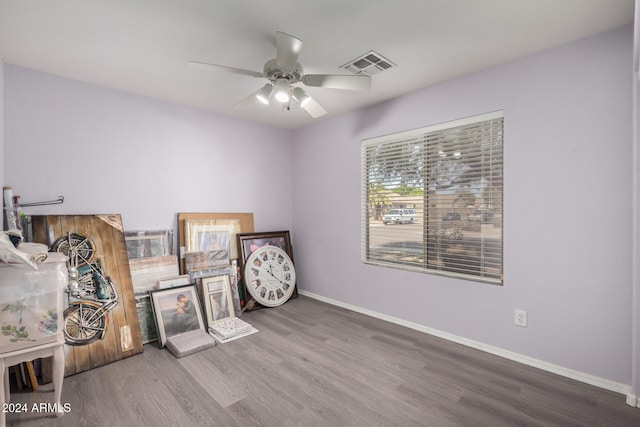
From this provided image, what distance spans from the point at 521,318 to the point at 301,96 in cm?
254

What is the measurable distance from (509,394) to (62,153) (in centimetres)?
414

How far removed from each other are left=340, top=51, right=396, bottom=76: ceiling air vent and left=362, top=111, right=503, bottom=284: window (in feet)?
2.71

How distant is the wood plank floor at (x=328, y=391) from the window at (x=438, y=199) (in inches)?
33.0

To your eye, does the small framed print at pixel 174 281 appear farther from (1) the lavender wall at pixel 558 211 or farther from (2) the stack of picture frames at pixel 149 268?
(1) the lavender wall at pixel 558 211

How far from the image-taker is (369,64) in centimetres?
248

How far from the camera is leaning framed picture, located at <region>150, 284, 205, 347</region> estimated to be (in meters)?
2.79

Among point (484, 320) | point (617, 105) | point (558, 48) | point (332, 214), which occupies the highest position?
point (558, 48)

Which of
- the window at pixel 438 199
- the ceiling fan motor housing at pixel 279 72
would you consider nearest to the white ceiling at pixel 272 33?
the ceiling fan motor housing at pixel 279 72

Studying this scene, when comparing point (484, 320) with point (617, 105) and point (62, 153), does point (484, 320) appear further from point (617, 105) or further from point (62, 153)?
point (62, 153)

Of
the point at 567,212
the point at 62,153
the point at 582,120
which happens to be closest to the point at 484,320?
the point at 567,212

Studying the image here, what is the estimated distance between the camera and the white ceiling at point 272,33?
1.79 m

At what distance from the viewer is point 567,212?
2203mm

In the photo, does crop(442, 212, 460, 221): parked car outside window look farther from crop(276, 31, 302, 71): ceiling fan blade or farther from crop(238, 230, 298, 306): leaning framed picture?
crop(238, 230, 298, 306): leaning framed picture

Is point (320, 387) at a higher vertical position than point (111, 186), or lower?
lower
